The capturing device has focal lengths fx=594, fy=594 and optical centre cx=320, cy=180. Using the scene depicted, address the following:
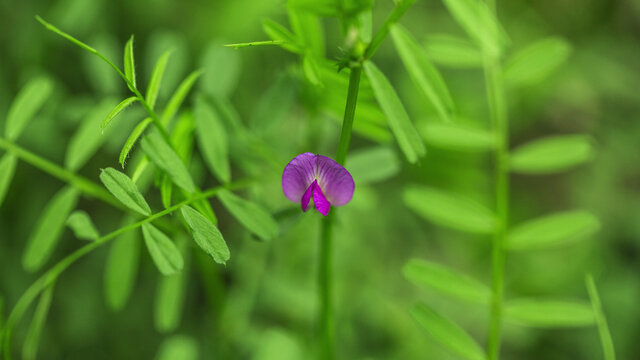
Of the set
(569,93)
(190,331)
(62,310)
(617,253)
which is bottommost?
(62,310)

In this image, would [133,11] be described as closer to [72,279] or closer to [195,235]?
[72,279]

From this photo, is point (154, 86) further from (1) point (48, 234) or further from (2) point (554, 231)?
(2) point (554, 231)

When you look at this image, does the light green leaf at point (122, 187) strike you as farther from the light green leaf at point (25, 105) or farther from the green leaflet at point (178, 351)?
the green leaflet at point (178, 351)

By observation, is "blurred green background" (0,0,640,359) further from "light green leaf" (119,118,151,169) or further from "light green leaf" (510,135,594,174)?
"light green leaf" (119,118,151,169)

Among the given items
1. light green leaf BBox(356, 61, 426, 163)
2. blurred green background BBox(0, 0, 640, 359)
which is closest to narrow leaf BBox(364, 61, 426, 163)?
light green leaf BBox(356, 61, 426, 163)

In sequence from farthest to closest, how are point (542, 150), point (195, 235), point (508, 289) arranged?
point (508, 289) → point (542, 150) → point (195, 235)

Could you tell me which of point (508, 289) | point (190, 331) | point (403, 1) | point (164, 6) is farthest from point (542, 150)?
point (164, 6)

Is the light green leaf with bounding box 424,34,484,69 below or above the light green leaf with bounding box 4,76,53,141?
above
